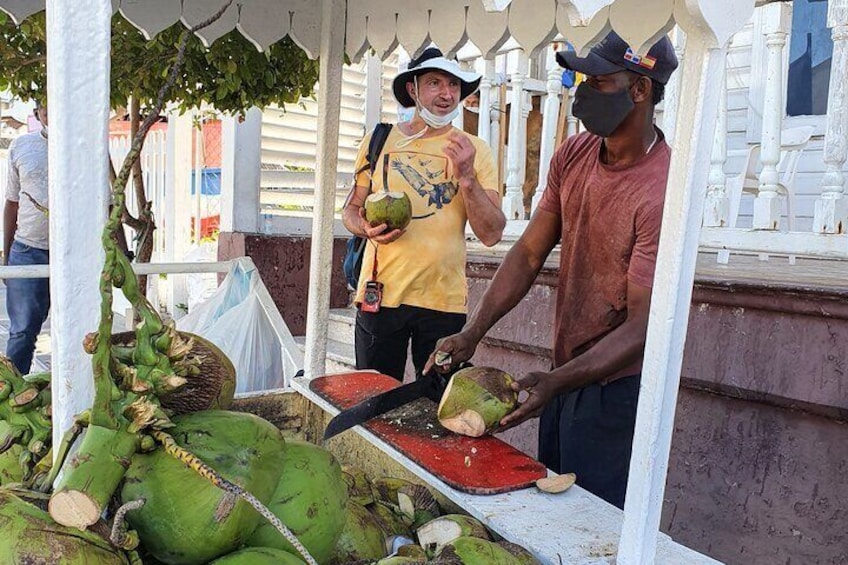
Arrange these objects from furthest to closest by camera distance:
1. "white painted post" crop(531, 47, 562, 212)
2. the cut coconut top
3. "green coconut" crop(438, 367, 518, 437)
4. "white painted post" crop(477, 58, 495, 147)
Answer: "white painted post" crop(477, 58, 495, 147) → "white painted post" crop(531, 47, 562, 212) → the cut coconut top → "green coconut" crop(438, 367, 518, 437)

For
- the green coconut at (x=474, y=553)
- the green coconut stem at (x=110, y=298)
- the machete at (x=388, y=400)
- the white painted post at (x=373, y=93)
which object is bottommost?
the green coconut at (x=474, y=553)

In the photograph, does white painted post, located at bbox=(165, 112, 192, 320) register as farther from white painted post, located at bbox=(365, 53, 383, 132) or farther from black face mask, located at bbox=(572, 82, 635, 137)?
black face mask, located at bbox=(572, 82, 635, 137)

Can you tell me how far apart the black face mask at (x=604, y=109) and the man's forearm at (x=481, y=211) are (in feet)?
2.88

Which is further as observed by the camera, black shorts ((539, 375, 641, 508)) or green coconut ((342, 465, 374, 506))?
black shorts ((539, 375, 641, 508))

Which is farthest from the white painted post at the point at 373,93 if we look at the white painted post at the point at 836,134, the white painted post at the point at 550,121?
the white painted post at the point at 836,134

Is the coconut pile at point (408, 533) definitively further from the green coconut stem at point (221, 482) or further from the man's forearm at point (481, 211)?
the man's forearm at point (481, 211)

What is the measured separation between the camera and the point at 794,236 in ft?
11.7

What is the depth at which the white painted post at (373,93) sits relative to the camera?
7.10 metres

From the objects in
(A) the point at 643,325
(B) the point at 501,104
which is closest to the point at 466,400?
(A) the point at 643,325

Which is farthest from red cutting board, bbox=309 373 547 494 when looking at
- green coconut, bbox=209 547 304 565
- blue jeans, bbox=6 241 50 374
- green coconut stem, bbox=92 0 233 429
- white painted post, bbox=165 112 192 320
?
white painted post, bbox=165 112 192 320

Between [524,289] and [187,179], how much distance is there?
22.7 ft

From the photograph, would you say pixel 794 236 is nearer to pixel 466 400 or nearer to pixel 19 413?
pixel 466 400

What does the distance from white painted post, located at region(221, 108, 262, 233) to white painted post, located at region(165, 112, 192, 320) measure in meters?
2.36

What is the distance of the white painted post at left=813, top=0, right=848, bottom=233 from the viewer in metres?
3.39
